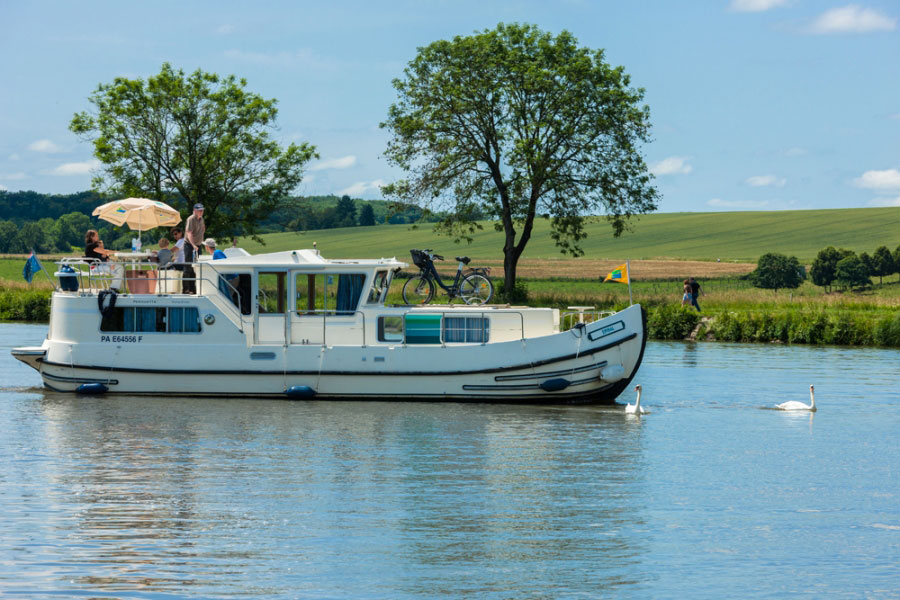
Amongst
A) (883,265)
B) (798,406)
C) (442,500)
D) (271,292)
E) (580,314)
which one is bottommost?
(442,500)

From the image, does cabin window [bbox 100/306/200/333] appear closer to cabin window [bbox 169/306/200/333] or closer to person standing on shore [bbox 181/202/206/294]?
cabin window [bbox 169/306/200/333]

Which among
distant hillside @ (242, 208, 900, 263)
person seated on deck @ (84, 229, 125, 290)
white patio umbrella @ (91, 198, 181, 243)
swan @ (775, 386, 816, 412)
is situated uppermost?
distant hillside @ (242, 208, 900, 263)

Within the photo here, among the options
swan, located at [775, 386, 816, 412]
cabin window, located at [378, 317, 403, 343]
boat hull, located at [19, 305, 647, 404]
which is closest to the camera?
boat hull, located at [19, 305, 647, 404]

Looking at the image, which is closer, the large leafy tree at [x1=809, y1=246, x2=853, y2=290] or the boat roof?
the boat roof

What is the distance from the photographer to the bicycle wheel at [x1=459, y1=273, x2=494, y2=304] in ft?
86.1

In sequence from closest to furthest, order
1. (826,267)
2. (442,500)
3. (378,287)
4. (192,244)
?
1. (442,500)
2. (192,244)
3. (378,287)
4. (826,267)

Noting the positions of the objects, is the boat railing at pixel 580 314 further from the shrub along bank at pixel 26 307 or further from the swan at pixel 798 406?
the shrub along bank at pixel 26 307

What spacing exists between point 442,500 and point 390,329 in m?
8.72

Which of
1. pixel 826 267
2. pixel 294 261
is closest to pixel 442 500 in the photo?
pixel 294 261

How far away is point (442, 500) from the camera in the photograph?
1562 centimetres

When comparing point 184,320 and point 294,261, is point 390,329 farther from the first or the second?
point 184,320

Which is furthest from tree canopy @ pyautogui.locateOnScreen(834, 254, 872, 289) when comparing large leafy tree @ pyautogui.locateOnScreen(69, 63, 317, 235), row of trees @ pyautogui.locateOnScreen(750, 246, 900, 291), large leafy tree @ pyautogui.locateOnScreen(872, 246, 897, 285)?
large leafy tree @ pyautogui.locateOnScreen(69, 63, 317, 235)

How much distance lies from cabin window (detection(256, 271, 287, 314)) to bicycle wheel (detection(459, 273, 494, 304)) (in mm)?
4236

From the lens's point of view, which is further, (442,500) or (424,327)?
(424,327)
